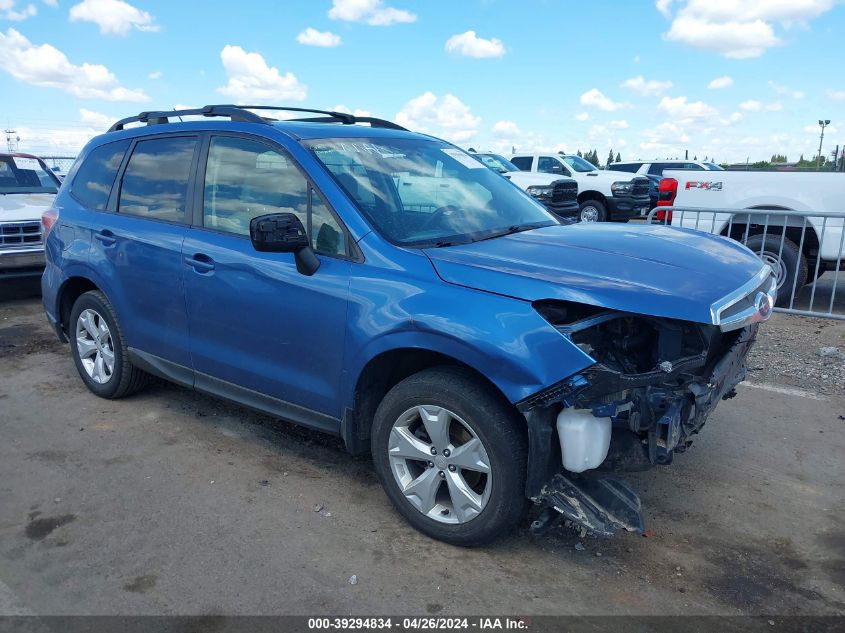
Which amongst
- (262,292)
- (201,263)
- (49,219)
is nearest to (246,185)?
(201,263)

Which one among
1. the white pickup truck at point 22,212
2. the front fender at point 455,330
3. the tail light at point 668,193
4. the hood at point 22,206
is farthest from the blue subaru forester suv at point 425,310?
the tail light at point 668,193

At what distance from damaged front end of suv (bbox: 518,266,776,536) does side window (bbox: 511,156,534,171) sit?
16805 millimetres

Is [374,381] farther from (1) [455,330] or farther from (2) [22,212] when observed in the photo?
(2) [22,212]

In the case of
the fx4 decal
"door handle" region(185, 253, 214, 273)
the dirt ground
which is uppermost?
the fx4 decal

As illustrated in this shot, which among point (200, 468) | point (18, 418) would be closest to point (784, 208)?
point (200, 468)

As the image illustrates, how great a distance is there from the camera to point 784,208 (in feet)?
27.0

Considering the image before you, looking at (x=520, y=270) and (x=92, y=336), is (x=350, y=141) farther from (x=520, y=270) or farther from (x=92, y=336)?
(x=92, y=336)

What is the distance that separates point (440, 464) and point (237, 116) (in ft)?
7.88

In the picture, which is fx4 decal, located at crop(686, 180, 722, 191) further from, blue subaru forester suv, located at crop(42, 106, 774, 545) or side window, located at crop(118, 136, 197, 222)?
side window, located at crop(118, 136, 197, 222)

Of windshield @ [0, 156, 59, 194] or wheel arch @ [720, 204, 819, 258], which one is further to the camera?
windshield @ [0, 156, 59, 194]

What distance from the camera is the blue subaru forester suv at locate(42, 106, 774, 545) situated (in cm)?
288

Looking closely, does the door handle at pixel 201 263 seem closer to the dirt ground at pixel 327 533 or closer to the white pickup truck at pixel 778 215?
the dirt ground at pixel 327 533

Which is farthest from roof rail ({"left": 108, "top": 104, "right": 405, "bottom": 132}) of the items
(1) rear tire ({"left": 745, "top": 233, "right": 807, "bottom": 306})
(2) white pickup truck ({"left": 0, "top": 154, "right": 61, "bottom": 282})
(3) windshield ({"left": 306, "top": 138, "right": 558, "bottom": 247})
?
(1) rear tire ({"left": 745, "top": 233, "right": 807, "bottom": 306})

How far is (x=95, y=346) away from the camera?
5.13m
